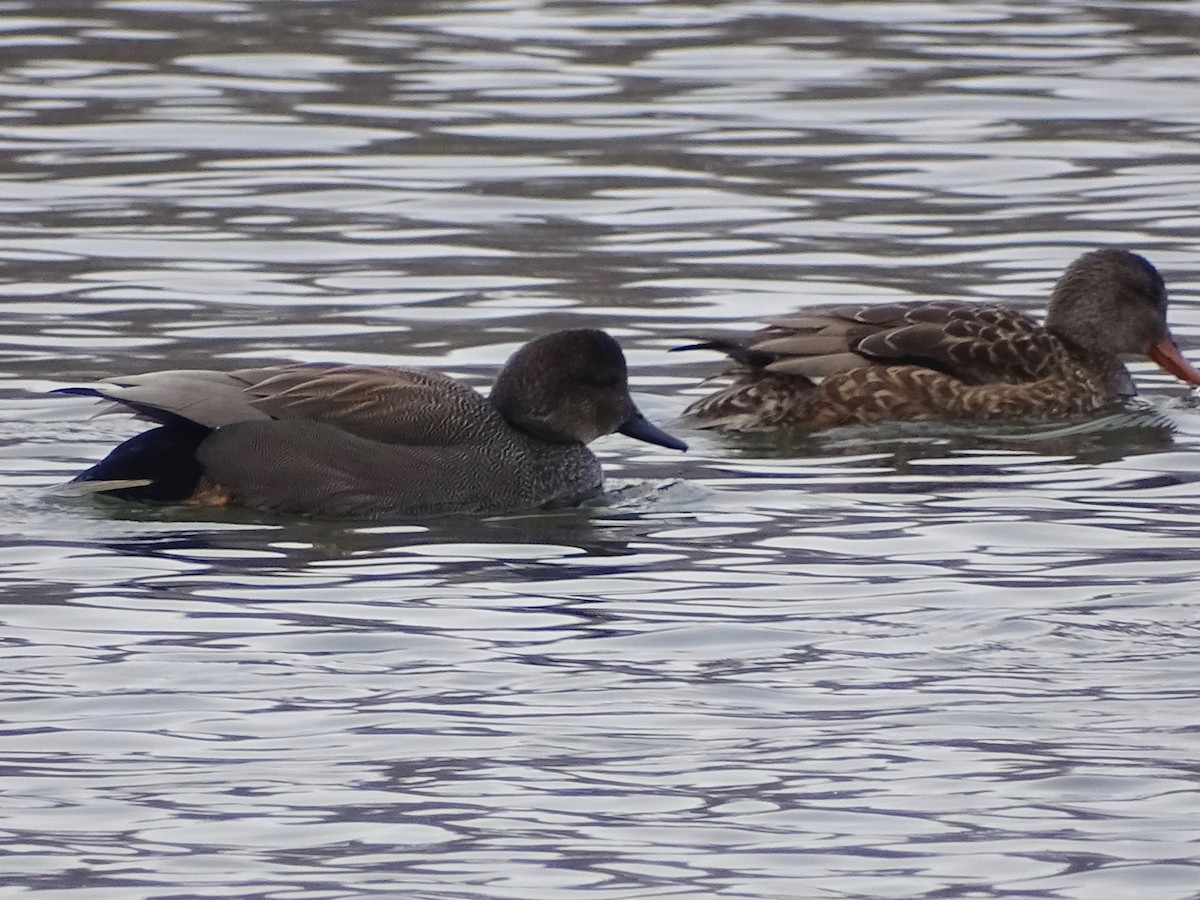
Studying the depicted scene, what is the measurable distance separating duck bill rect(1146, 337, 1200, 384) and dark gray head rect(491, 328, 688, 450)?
9.22 ft

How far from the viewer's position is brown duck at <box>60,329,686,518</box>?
925cm

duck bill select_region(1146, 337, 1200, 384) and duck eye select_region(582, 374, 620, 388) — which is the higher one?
duck eye select_region(582, 374, 620, 388)

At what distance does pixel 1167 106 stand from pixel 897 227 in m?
4.14

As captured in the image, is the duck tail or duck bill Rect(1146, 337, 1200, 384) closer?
the duck tail

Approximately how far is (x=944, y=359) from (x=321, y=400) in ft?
9.54

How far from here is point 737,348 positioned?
11.1 meters

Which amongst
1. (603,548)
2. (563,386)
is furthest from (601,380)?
(603,548)

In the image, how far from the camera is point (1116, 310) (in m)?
11.8

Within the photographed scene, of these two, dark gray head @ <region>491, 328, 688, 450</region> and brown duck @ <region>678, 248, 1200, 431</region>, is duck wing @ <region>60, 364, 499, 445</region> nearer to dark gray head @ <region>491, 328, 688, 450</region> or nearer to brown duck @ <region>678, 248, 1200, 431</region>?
dark gray head @ <region>491, 328, 688, 450</region>

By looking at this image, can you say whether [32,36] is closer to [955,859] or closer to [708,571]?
[708,571]

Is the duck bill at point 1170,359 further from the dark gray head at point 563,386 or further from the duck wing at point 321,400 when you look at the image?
the duck wing at point 321,400

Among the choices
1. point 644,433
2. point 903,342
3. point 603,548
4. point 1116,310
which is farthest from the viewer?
point 1116,310

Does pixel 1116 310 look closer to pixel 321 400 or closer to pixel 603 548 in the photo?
pixel 603 548

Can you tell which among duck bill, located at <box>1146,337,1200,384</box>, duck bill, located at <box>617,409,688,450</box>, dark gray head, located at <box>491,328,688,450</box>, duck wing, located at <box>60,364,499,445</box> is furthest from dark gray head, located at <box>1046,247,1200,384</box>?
duck wing, located at <box>60,364,499,445</box>
